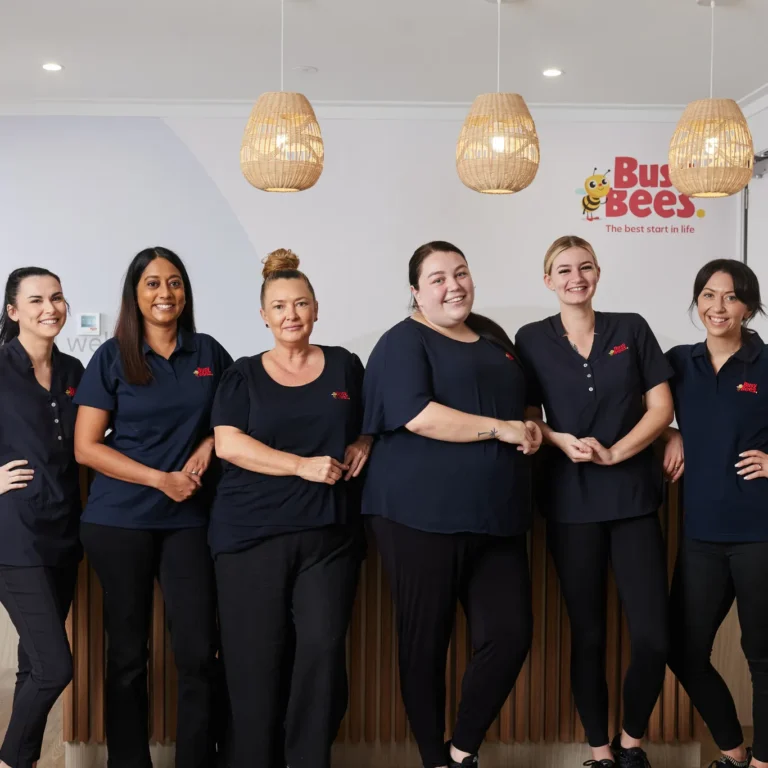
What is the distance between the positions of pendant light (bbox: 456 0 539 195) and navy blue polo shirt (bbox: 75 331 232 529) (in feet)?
5.68

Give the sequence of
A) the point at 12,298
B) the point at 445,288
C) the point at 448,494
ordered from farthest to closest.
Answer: the point at 12,298 → the point at 445,288 → the point at 448,494

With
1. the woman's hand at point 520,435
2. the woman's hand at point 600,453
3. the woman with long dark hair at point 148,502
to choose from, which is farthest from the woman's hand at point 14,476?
the woman's hand at point 600,453

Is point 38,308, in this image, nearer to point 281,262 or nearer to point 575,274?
→ point 281,262

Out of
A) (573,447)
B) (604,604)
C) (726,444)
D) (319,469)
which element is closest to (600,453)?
(573,447)

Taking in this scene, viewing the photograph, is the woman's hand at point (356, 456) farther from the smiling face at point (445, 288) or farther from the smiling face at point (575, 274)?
the smiling face at point (575, 274)

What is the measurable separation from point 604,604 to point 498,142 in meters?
1.94

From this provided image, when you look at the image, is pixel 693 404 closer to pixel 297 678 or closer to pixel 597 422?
pixel 597 422

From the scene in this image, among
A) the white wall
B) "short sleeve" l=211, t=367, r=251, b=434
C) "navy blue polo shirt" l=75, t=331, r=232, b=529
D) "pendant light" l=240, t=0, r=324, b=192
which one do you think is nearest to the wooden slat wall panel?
"navy blue polo shirt" l=75, t=331, r=232, b=529

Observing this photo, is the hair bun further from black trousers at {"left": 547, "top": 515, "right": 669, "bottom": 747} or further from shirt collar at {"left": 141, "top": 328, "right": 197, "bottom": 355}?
black trousers at {"left": 547, "top": 515, "right": 669, "bottom": 747}

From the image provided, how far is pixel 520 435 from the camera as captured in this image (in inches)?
88.3

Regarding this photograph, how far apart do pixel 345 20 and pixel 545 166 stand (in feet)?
7.82

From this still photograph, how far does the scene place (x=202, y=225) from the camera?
6602 millimetres

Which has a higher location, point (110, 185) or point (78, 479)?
point (110, 185)

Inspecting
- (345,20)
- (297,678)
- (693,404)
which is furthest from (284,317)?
(345,20)
